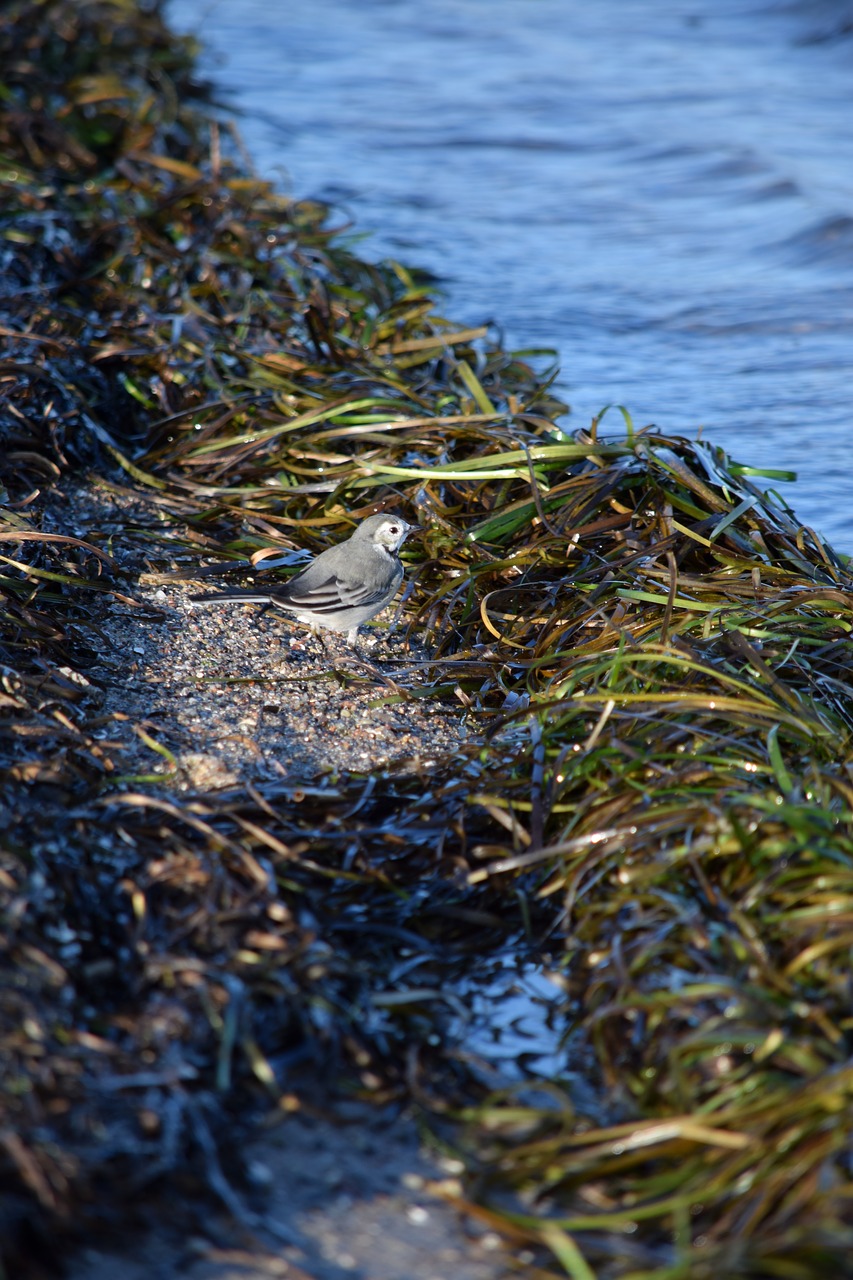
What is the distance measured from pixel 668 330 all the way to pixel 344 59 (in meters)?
5.78

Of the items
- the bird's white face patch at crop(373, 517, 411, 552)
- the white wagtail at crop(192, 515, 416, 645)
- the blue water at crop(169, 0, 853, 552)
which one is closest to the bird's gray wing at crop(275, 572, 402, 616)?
the white wagtail at crop(192, 515, 416, 645)

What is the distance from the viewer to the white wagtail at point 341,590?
3.15 meters

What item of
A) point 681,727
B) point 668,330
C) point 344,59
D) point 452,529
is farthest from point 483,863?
point 344,59

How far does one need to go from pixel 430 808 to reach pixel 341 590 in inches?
29.6

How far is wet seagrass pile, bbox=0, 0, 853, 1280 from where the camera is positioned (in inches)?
72.4

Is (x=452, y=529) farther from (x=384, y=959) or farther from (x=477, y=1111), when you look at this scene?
(x=477, y=1111)

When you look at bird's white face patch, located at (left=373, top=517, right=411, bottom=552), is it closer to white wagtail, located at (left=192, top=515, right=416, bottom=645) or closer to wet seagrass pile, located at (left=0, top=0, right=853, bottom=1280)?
white wagtail, located at (left=192, top=515, right=416, bottom=645)

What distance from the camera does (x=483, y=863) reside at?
2484mm

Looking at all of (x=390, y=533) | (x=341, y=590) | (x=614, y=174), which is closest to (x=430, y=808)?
(x=341, y=590)

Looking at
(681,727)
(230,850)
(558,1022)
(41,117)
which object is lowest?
(558,1022)

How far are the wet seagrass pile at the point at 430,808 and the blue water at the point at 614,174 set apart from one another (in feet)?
3.82

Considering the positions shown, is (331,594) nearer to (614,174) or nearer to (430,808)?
(430,808)

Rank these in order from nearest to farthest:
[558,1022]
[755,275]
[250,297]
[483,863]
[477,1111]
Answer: [477,1111] → [558,1022] → [483,863] → [250,297] → [755,275]

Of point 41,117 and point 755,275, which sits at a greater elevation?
point 41,117
